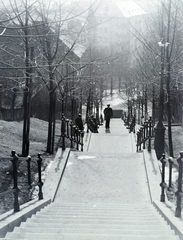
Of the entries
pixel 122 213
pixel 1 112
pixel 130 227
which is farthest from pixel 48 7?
pixel 1 112

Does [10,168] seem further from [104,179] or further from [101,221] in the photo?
[101,221]

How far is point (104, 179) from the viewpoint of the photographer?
8.00m

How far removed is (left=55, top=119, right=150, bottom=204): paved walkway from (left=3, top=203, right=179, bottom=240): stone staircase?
38.0 inches

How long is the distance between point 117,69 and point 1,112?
Answer: 39577mm

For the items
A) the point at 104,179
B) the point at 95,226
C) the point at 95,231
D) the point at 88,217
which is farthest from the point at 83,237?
the point at 104,179

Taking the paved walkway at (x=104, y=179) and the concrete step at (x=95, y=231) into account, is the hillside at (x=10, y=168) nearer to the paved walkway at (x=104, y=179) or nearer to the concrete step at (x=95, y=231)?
the paved walkway at (x=104, y=179)

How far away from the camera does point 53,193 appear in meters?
6.99

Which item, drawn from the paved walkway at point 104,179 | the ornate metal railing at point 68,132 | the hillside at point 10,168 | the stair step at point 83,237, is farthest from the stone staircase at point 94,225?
the ornate metal railing at point 68,132

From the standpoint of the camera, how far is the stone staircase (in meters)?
3.71

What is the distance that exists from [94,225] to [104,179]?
3.63 metres

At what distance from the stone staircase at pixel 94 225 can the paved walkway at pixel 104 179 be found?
97 cm

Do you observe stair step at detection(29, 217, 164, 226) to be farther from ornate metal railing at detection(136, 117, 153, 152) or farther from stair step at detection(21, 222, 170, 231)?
ornate metal railing at detection(136, 117, 153, 152)

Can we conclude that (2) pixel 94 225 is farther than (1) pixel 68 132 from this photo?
No

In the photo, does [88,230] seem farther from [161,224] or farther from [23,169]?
[23,169]
